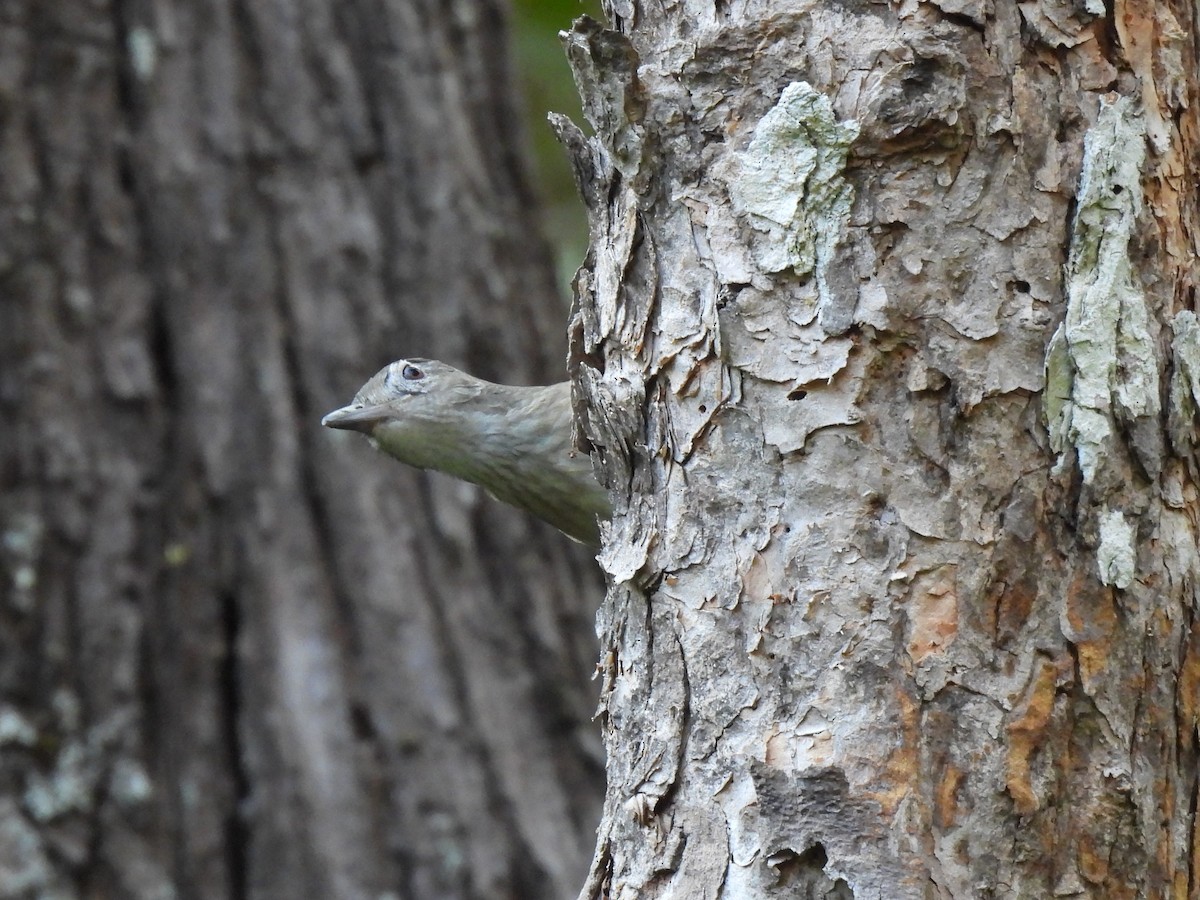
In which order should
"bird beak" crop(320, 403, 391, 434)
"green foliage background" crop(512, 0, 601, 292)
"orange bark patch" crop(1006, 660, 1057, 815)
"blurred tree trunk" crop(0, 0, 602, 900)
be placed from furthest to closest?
"green foliage background" crop(512, 0, 601, 292)
"blurred tree trunk" crop(0, 0, 602, 900)
"bird beak" crop(320, 403, 391, 434)
"orange bark patch" crop(1006, 660, 1057, 815)

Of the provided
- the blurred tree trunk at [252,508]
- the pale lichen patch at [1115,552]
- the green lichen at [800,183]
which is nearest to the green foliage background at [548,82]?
the blurred tree trunk at [252,508]

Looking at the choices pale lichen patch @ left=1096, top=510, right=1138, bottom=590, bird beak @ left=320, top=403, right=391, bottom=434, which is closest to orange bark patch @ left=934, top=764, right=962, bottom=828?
pale lichen patch @ left=1096, top=510, right=1138, bottom=590

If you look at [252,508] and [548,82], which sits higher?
[548,82]

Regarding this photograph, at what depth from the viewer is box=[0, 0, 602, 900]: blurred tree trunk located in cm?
426

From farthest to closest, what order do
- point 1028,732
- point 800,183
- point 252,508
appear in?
point 252,508 < point 800,183 < point 1028,732

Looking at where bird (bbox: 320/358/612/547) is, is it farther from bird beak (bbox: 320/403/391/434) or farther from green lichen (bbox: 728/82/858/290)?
green lichen (bbox: 728/82/858/290)

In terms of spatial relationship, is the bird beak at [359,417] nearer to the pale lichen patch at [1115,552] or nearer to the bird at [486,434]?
the bird at [486,434]

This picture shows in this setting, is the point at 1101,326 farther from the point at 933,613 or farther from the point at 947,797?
the point at 947,797

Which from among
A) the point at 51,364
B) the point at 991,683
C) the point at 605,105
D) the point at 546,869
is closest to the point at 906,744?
the point at 991,683

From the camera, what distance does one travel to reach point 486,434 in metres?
4.32

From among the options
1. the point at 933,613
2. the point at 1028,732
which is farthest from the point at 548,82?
the point at 1028,732

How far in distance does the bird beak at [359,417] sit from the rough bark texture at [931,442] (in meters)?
2.16

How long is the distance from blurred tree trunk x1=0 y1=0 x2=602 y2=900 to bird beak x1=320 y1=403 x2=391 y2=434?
0.47 metres

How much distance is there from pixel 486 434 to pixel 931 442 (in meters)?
2.49
